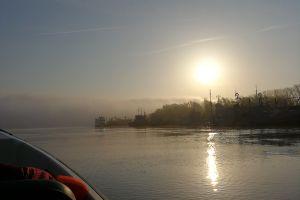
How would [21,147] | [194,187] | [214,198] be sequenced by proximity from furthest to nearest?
[194,187] < [214,198] < [21,147]

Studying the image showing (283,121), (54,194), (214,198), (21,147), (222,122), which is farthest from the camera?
(222,122)

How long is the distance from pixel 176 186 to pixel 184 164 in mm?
7866

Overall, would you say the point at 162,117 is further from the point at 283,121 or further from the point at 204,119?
the point at 283,121

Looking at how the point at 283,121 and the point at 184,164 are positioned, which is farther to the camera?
the point at 283,121

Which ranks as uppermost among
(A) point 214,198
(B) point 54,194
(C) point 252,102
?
(C) point 252,102

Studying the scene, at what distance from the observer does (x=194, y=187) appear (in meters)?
14.8

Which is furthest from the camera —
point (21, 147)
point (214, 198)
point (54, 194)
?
point (214, 198)

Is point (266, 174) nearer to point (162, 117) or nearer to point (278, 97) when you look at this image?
point (278, 97)

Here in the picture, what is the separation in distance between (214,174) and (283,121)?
3806 inches

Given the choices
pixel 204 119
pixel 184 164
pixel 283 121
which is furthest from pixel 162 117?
pixel 184 164

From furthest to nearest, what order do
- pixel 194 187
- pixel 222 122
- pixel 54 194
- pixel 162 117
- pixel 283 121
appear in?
pixel 162 117
pixel 222 122
pixel 283 121
pixel 194 187
pixel 54 194

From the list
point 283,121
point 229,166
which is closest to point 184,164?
point 229,166

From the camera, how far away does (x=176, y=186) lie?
15.0 m

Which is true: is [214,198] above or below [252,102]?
below
